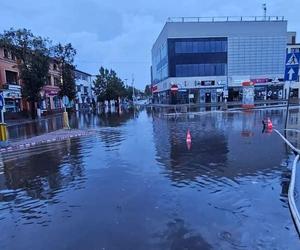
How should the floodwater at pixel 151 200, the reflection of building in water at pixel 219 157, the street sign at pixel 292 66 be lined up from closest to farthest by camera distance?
the floodwater at pixel 151 200, the reflection of building in water at pixel 219 157, the street sign at pixel 292 66

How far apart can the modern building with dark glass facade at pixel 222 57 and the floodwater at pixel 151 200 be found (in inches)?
2445

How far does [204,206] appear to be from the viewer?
629 cm

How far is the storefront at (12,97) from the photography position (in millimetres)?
43906

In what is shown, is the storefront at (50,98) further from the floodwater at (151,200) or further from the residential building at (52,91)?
the floodwater at (151,200)

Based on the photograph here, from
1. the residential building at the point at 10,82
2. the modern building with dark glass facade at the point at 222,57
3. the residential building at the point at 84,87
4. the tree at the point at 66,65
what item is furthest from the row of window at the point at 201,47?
the residential building at the point at 10,82

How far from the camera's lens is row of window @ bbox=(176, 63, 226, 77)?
240 ft

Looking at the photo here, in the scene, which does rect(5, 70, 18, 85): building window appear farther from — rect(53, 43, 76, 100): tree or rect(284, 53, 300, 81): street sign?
rect(284, 53, 300, 81): street sign

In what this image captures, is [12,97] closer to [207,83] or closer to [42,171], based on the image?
[42,171]

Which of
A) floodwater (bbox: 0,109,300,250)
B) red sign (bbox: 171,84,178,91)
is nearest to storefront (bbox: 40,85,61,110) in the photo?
red sign (bbox: 171,84,178,91)

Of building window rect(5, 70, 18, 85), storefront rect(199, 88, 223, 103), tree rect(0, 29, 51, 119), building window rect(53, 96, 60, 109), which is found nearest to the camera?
tree rect(0, 29, 51, 119)

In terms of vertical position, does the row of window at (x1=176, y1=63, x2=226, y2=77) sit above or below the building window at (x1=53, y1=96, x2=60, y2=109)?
above

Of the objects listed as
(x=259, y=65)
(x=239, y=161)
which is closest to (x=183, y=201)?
(x=239, y=161)

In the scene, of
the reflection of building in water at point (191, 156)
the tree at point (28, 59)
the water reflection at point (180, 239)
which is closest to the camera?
the water reflection at point (180, 239)

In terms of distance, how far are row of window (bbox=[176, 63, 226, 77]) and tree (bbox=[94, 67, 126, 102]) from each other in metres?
16.1
